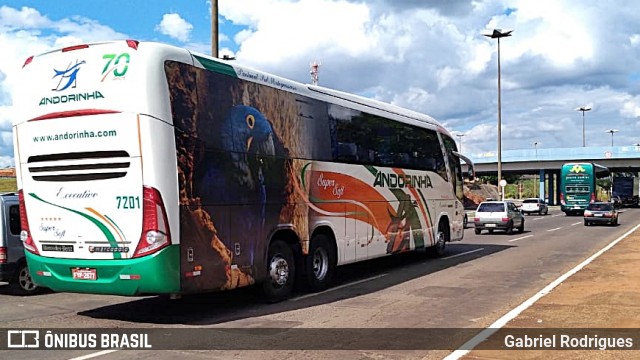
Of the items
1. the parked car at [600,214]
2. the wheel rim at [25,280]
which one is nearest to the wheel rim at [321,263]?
the wheel rim at [25,280]

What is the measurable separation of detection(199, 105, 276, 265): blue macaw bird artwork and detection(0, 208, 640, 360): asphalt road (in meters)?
1.25

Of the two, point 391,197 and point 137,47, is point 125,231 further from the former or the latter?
point 391,197

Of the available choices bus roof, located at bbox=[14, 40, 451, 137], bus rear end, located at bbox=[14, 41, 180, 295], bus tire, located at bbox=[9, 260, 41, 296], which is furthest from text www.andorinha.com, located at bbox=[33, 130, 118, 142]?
bus tire, located at bbox=[9, 260, 41, 296]

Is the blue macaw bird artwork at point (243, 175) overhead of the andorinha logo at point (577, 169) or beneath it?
beneath

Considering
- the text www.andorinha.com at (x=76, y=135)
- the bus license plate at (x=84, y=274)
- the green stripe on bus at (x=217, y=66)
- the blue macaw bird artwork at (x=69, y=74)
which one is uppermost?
the green stripe on bus at (x=217, y=66)

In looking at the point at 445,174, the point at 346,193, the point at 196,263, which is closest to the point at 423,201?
the point at 445,174

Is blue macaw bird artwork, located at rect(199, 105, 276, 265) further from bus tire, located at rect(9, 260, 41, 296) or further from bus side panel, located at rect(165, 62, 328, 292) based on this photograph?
bus tire, located at rect(9, 260, 41, 296)

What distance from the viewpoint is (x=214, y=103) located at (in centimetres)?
882

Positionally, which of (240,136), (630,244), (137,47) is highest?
(137,47)

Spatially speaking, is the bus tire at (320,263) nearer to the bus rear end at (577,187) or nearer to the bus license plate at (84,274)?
the bus license plate at (84,274)

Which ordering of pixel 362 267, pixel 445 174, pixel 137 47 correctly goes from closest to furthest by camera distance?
pixel 137 47, pixel 362 267, pixel 445 174

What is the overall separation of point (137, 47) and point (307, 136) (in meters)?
3.87

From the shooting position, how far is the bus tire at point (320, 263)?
11055mm

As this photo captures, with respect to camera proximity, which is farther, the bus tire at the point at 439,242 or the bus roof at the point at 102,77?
the bus tire at the point at 439,242
